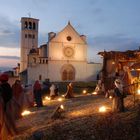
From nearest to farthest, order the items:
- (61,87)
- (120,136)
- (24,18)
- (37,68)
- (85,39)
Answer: (120,136)
(61,87)
(37,68)
(85,39)
(24,18)

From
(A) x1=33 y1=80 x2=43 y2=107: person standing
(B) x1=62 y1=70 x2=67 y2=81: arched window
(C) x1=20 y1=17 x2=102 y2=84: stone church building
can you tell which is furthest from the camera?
(B) x1=62 y1=70 x2=67 y2=81: arched window

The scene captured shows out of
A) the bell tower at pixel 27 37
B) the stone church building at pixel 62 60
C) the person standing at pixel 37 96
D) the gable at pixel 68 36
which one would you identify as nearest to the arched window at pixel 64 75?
the stone church building at pixel 62 60

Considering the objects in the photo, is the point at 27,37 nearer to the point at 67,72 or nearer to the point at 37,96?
the point at 67,72

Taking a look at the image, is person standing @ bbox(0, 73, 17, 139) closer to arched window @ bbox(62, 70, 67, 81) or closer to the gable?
arched window @ bbox(62, 70, 67, 81)

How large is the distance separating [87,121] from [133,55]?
15.5 m

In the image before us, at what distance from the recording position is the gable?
61.1 meters

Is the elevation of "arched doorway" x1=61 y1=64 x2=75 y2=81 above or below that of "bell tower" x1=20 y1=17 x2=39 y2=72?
below

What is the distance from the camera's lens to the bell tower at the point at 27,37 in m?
69.5

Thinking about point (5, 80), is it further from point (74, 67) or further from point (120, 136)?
point (74, 67)

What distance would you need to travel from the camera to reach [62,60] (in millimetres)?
60375

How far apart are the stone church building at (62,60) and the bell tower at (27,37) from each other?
539cm

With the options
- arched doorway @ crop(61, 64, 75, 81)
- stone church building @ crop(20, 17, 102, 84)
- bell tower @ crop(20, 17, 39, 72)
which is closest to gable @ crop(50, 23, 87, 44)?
stone church building @ crop(20, 17, 102, 84)

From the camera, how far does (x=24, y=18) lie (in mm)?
71938

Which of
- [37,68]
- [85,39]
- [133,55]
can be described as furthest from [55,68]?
[133,55]
